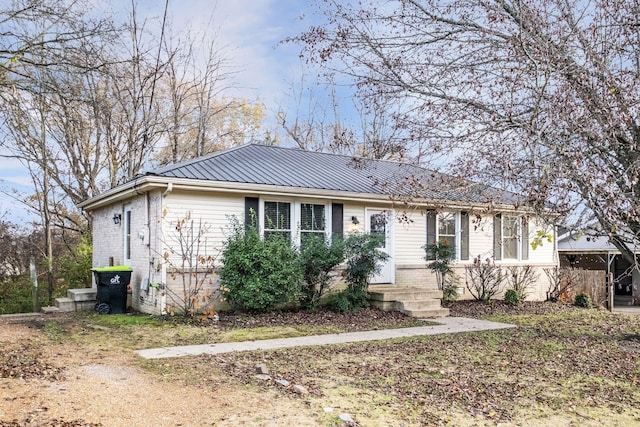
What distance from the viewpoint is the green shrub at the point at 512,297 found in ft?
47.9

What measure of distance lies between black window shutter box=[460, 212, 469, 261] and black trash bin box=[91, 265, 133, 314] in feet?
29.2

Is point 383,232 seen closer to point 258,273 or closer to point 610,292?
point 258,273

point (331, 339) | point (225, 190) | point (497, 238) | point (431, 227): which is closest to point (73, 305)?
point (225, 190)

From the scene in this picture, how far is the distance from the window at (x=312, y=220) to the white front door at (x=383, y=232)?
1319mm

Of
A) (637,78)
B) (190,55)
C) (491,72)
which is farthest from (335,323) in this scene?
(190,55)

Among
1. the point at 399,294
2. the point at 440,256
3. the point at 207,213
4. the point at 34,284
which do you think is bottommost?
the point at 399,294

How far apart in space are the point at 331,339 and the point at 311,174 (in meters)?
5.59

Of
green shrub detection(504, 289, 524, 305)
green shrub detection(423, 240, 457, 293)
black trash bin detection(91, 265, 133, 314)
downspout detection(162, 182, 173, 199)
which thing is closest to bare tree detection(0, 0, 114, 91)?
downspout detection(162, 182, 173, 199)

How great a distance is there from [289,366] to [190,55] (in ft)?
58.0

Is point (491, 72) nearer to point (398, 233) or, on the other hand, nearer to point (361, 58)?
point (361, 58)

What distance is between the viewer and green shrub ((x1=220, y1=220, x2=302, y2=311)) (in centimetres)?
1026

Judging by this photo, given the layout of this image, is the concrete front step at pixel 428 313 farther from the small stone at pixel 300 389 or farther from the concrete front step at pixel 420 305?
the small stone at pixel 300 389

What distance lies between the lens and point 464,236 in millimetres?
15133

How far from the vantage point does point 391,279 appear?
44.6 ft
